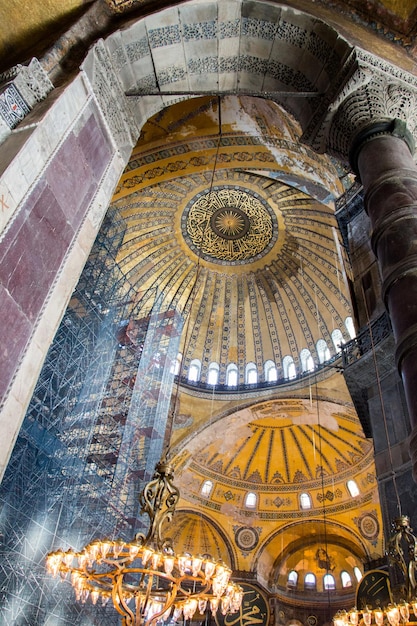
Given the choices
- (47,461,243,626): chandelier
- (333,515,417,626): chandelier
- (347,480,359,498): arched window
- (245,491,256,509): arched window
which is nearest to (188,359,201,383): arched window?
(245,491,256,509): arched window

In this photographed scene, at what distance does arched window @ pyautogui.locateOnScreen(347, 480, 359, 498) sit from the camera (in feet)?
45.8

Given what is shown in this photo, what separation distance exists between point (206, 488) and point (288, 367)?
4.51 meters

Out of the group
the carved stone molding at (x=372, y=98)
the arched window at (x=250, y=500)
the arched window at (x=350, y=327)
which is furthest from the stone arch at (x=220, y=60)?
the arched window at (x=250, y=500)

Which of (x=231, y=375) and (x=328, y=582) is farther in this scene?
(x=328, y=582)

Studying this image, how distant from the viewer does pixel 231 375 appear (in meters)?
14.5

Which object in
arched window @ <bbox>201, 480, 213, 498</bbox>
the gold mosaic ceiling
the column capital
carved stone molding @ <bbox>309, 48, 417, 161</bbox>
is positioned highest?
the gold mosaic ceiling

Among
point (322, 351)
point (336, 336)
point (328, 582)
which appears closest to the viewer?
point (336, 336)

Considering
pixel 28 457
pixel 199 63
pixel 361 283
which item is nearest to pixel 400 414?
Result: pixel 361 283

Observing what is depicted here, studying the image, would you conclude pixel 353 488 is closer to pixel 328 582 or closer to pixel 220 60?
pixel 328 582

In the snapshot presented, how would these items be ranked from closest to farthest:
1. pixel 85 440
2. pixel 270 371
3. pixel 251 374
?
pixel 85 440, pixel 270 371, pixel 251 374

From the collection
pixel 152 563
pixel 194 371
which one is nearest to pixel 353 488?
pixel 194 371

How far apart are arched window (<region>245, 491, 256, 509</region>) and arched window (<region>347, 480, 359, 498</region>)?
2.92 m

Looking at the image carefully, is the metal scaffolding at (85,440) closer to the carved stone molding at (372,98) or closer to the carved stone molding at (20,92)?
the carved stone molding at (20,92)

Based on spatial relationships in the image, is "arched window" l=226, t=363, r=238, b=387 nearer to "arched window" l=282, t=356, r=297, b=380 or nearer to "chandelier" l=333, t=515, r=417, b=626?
"arched window" l=282, t=356, r=297, b=380
